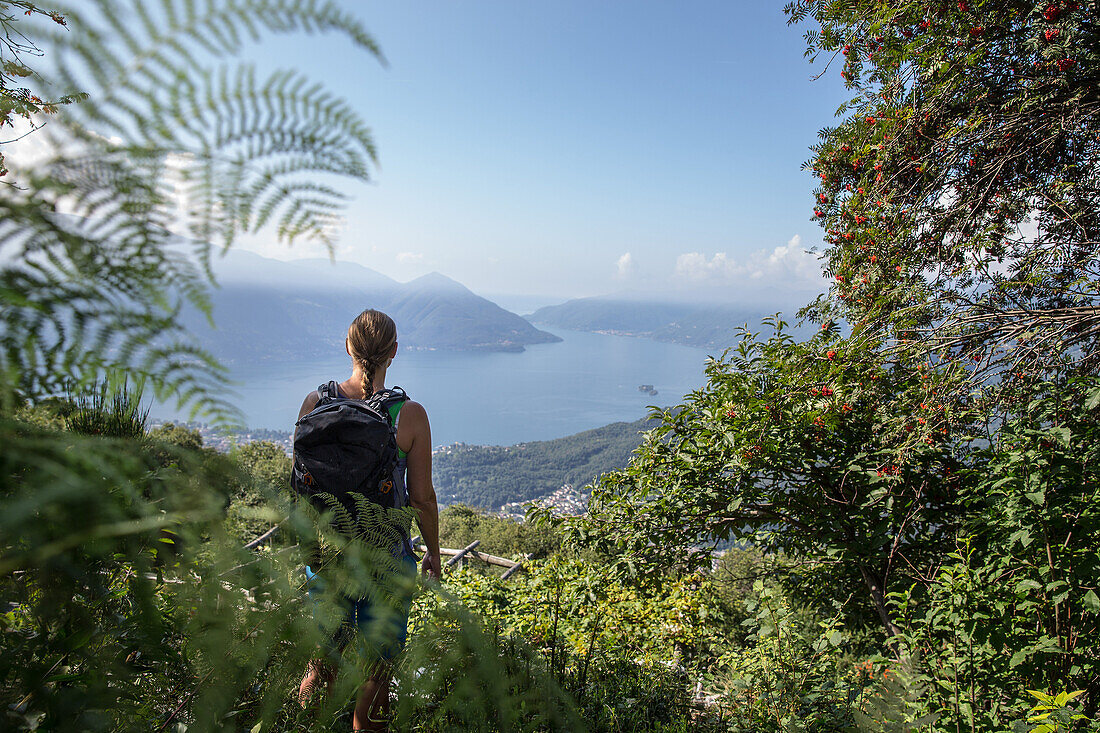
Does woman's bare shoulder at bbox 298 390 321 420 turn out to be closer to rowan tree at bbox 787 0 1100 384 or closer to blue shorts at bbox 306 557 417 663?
blue shorts at bbox 306 557 417 663

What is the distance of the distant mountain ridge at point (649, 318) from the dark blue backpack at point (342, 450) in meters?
112

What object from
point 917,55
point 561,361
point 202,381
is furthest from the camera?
point 561,361

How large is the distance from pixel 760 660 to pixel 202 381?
259cm

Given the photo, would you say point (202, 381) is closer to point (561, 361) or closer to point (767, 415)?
point (767, 415)

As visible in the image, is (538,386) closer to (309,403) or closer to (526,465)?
(526,465)

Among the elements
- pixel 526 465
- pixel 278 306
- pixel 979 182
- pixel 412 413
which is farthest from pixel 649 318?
pixel 278 306

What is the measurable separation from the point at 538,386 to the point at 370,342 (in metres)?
95.5

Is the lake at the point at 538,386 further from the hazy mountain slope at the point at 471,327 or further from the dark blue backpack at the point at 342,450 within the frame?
the dark blue backpack at the point at 342,450

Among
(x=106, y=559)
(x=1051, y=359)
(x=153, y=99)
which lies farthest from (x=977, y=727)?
(x=153, y=99)

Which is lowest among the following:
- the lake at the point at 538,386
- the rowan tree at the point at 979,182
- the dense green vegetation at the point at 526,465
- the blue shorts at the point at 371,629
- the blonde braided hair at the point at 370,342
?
the dense green vegetation at the point at 526,465

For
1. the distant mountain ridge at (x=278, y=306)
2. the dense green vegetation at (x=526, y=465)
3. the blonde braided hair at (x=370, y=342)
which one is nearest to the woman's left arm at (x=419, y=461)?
the blonde braided hair at (x=370, y=342)

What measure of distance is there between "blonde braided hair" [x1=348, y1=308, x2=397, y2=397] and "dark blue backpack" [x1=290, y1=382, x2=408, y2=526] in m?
0.69

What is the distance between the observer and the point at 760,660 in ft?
7.91

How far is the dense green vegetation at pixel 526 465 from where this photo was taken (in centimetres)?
5306
